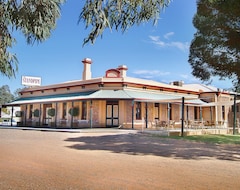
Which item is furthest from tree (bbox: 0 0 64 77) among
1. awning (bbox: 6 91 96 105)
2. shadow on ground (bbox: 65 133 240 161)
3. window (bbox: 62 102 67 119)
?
window (bbox: 62 102 67 119)

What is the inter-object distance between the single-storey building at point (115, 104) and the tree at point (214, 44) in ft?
16.4

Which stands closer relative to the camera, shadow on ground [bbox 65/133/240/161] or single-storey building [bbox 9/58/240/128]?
shadow on ground [bbox 65/133/240/161]

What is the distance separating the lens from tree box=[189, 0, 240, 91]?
13617 mm

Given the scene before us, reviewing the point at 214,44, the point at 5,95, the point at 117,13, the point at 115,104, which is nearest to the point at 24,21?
the point at 117,13

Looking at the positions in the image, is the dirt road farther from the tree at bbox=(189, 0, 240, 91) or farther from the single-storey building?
the single-storey building

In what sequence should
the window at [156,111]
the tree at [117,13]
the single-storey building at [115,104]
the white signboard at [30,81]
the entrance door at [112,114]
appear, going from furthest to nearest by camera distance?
1. the white signboard at [30,81]
2. the window at [156,111]
3. the entrance door at [112,114]
4. the single-storey building at [115,104]
5. the tree at [117,13]

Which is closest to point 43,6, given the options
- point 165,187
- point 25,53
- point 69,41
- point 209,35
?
point 69,41

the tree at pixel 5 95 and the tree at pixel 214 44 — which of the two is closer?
the tree at pixel 214 44

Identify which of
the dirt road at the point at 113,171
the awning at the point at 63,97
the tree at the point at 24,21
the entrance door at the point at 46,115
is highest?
the tree at the point at 24,21

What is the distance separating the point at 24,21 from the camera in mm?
5191

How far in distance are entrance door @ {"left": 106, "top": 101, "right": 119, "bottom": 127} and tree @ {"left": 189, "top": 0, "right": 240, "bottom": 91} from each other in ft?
28.9

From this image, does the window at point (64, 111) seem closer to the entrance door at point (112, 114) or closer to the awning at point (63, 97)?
the awning at point (63, 97)

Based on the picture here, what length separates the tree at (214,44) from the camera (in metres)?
13.6

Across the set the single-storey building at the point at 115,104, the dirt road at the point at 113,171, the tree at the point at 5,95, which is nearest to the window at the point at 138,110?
the single-storey building at the point at 115,104
